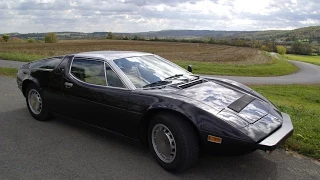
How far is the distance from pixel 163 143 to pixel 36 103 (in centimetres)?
292

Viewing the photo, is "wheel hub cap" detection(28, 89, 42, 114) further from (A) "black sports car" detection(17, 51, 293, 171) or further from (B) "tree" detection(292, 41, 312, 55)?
(B) "tree" detection(292, 41, 312, 55)

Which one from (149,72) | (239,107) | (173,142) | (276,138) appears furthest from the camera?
(149,72)

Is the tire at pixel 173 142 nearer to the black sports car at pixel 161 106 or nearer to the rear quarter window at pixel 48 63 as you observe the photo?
the black sports car at pixel 161 106

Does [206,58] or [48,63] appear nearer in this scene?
[48,63]

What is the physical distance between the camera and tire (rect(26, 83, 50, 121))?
4.84 metres

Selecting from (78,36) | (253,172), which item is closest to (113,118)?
(253,172)

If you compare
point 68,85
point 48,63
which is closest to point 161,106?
point 68,85

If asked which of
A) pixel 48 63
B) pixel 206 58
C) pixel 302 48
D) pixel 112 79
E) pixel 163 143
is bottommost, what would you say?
pixel 302 48

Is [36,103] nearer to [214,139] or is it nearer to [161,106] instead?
[161,106]

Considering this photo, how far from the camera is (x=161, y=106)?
3168 millimetres

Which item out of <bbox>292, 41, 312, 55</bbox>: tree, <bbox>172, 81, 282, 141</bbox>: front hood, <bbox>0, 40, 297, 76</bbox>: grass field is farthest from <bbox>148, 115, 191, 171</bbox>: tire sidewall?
<bbox>292, 41, 312, 55</bbox>: tree

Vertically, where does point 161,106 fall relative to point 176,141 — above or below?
above

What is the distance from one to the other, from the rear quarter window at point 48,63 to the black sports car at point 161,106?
0.02 metres

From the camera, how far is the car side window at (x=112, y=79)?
3.67 m
